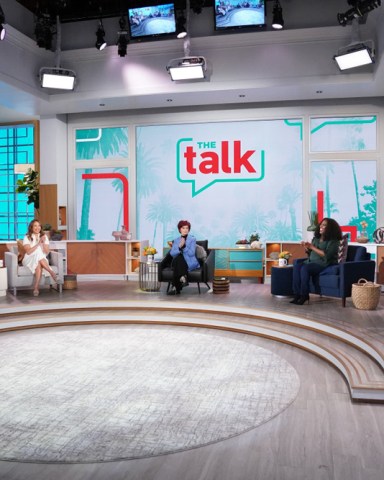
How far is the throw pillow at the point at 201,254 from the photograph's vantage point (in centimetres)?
740

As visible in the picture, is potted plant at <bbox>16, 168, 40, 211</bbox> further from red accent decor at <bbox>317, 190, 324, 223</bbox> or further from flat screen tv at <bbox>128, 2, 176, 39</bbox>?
red accent decor at <bbox>317, 190, 324, 223</bbox>

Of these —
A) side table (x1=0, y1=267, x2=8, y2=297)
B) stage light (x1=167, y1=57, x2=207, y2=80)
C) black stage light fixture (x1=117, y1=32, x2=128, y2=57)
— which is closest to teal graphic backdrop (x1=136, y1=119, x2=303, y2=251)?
stage light (x1=167, y1=57, x2=207, y2=80)

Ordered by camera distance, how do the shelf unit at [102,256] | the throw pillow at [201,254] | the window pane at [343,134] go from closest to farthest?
the throw pillow at [201,254] < the window pane at [343,134] < the shelf unit at [102,256]

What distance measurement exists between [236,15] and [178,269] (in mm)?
3870

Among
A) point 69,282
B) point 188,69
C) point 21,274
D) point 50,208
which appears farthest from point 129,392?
point 50,208

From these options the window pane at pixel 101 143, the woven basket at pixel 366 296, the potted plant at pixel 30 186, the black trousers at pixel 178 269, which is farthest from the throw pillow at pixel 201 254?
the potted plant at pixel 30 186

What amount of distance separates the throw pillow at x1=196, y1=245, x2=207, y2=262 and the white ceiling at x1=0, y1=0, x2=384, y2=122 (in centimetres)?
266

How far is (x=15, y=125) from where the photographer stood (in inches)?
432

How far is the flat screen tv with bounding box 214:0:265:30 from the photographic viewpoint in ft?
24.4

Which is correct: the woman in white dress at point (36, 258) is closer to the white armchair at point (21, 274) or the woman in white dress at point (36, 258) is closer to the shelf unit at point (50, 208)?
the white armchair at point (21, 274)

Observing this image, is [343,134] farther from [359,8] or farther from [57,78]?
[57,78]

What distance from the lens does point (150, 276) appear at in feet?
24.7

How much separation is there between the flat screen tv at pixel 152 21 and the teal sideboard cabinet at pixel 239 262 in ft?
12.0

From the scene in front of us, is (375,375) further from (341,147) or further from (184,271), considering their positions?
(341,147)
